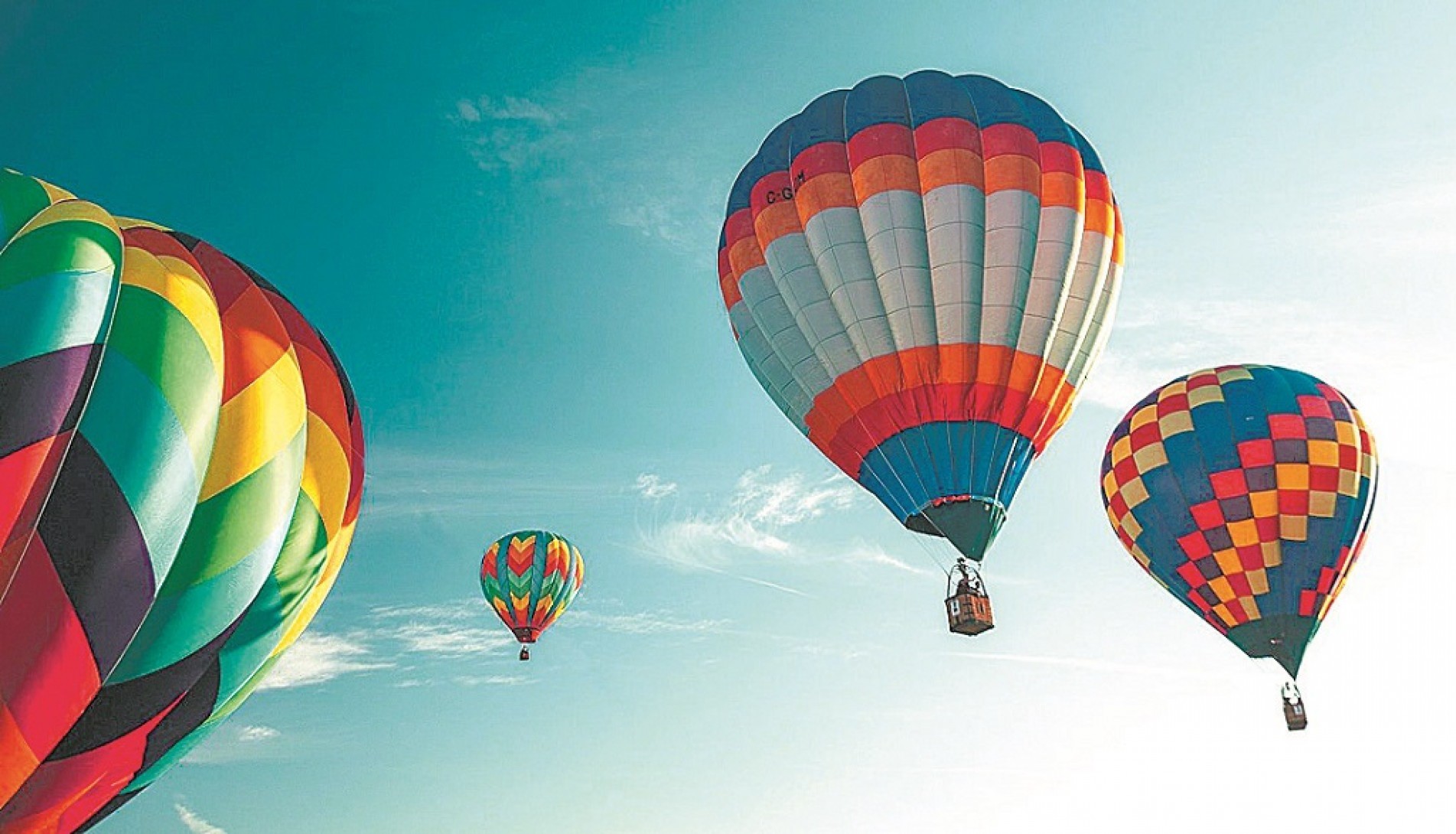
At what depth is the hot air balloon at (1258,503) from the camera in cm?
1449

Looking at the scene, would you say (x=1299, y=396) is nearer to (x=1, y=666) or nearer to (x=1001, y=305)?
(x=1001, y=305)

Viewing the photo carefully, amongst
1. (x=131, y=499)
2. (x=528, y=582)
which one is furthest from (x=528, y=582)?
(x=131, y=499)

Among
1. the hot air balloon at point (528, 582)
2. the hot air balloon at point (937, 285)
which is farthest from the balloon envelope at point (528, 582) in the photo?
the hot air balloon at point (937, 285)

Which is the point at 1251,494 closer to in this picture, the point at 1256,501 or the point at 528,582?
the point at 1256,501

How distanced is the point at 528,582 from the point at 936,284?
1520cm

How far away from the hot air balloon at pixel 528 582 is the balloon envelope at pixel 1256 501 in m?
13.7

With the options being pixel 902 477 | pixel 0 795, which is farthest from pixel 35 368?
pixel 902 477

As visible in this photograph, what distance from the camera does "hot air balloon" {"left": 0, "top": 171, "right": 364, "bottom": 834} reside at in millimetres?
4637

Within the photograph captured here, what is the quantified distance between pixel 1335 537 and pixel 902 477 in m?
7.48

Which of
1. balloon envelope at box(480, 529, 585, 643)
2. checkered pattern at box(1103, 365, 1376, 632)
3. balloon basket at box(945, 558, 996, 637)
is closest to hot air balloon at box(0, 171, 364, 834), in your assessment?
balloon basket at box(945, 558, 996, 637)

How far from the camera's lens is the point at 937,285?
11695 mm

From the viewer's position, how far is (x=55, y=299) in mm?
4836

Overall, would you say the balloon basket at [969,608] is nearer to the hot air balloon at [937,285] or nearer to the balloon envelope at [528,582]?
the hot air balloon at [937,285]

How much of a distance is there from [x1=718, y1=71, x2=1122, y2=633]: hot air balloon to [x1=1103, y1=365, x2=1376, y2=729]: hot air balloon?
396cm
